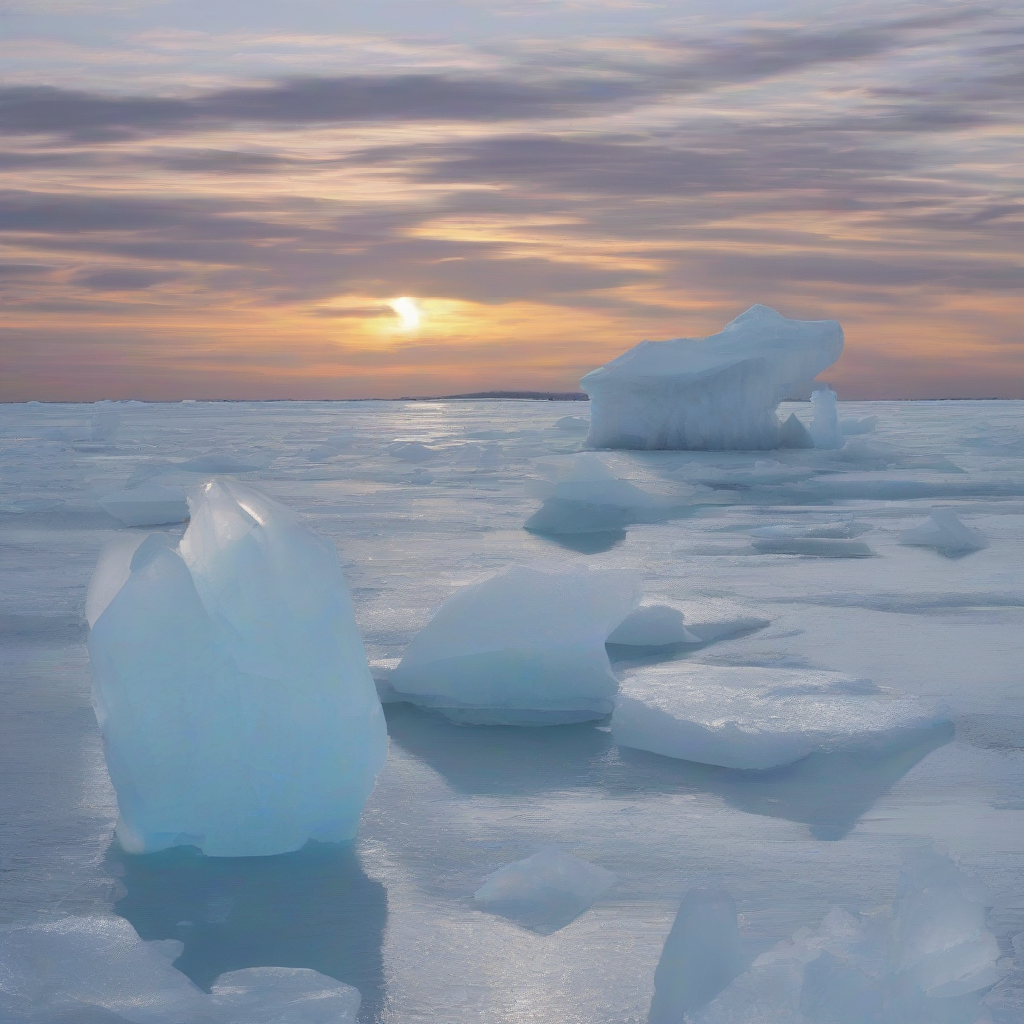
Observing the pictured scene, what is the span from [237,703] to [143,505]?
24.1 feet

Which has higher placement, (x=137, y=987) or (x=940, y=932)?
(x=940, y=932)

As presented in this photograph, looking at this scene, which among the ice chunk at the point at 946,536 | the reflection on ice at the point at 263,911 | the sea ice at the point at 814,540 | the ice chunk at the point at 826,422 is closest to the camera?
the reflection on ice at the point at 263,911

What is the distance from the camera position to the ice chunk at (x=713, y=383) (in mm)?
17719

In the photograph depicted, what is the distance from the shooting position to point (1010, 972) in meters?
2.04

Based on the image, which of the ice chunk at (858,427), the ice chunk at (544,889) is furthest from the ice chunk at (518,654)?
the ice chunk at (858,427)

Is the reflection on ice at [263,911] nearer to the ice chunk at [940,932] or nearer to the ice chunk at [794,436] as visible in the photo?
the ice chunk at [940,932]

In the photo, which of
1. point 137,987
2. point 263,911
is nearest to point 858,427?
point 263,911

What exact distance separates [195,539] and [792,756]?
5.68 feet

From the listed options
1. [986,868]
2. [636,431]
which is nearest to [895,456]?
[636,431]

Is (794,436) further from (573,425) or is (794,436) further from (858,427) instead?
(573,425)

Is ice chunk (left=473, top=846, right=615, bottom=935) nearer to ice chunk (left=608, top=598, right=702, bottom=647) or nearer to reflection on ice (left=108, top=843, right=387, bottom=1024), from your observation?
reflection on ice (left=108, top=843, right=387, bottom=1024)

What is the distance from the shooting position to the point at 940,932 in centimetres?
186

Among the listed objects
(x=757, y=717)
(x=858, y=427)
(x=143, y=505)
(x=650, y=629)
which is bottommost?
(x=858, y=427)

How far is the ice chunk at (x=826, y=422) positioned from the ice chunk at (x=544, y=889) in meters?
17.7
